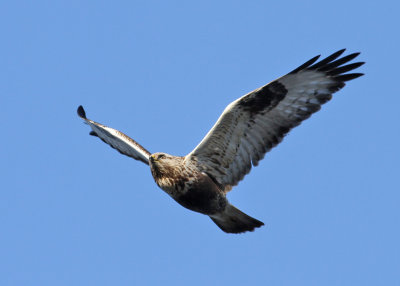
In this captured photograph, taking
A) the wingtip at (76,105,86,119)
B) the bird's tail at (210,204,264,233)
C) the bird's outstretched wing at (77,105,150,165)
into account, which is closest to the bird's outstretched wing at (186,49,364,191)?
the bird's tail at (210,204,264,233)

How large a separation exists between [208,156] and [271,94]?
128 cm

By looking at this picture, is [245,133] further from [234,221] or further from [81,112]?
[81,112]

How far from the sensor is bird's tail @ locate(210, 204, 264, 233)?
405 inches

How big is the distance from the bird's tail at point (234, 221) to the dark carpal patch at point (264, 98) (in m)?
1.54

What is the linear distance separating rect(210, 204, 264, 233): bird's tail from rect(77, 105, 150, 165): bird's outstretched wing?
148cm

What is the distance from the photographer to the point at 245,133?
32.5 feet

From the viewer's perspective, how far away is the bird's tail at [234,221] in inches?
405

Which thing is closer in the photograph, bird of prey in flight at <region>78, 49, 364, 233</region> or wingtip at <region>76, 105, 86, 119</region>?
bird of prey in flight at <region>78, 49, 364, 233</region>

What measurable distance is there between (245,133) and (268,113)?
44 centimetres

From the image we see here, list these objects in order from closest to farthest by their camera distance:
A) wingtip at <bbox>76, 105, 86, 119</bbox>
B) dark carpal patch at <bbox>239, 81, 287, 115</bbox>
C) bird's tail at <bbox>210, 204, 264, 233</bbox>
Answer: dark carpal patch at <bbox>239, 81, 287, 115</bbox>
bird's tail at <bbox>210, 204, 264, 233</bbox>
wingtip at <bbox>76, 105, 86, 119</bbox>

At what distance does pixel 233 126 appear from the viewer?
977cm

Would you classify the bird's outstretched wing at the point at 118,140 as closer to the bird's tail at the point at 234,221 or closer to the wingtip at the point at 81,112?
the wingtip at the point at 81,112

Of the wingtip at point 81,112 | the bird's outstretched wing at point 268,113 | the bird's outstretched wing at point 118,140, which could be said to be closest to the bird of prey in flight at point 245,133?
the bird's outstretched wing at point 268,113

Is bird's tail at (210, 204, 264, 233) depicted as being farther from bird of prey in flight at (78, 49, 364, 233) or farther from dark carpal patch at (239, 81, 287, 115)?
dark carpal patch at (239, 81, 287, 115)
